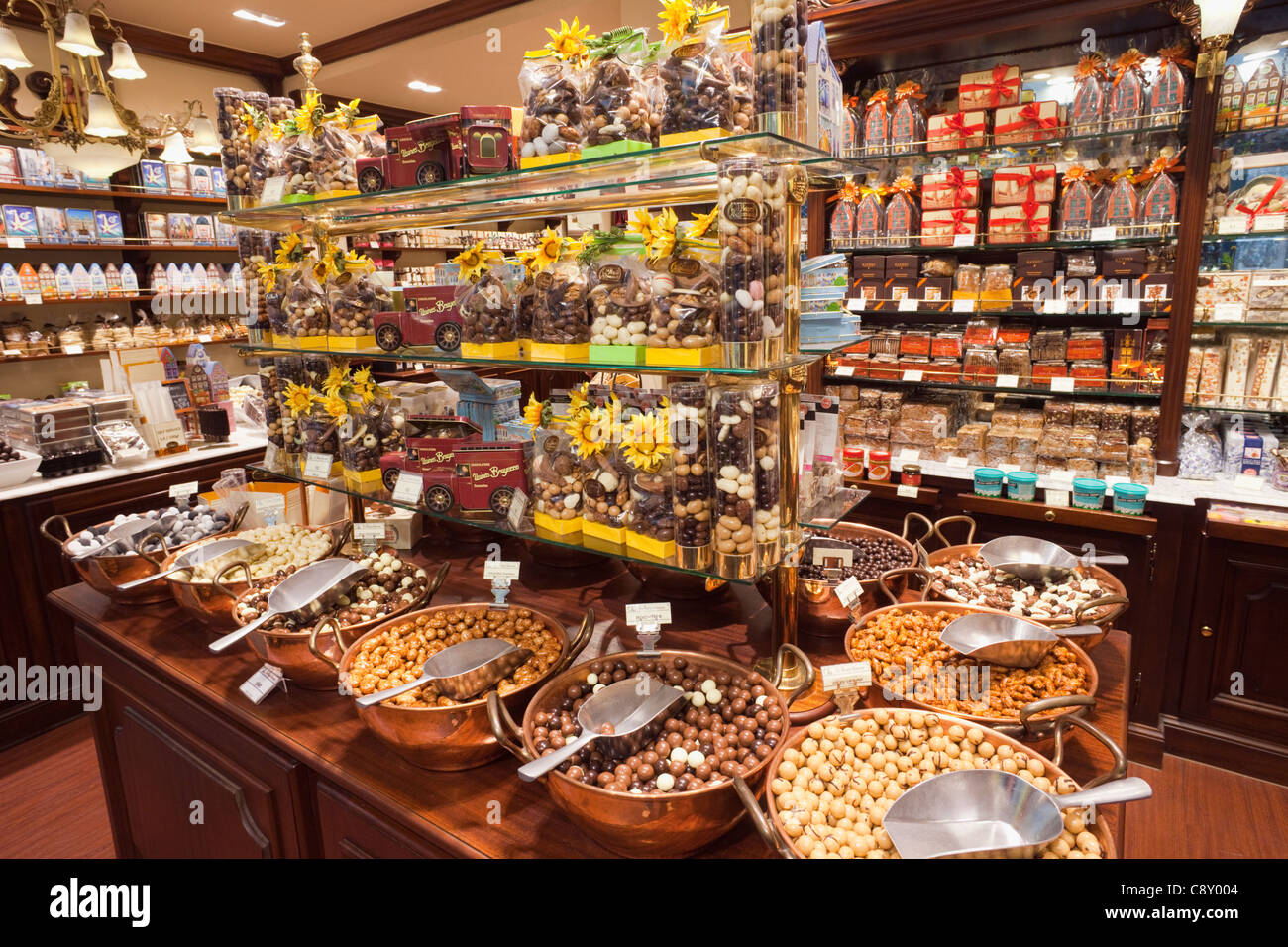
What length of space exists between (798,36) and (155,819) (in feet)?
8.19

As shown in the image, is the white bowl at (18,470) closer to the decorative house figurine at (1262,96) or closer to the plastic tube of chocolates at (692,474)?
the plastic tube of chocolates at (692,474)

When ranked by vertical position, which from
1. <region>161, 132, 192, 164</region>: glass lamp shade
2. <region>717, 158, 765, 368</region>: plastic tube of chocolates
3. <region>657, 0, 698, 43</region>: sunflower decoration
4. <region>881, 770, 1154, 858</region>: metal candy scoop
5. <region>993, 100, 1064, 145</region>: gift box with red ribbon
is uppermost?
<region>161, 132, 192, 164</region>: glass lamp shade

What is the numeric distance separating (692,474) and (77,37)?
3604mm

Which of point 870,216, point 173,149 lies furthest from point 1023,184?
point 173,149

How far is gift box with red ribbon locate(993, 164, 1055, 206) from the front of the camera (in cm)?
307

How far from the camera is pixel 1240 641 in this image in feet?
8.69

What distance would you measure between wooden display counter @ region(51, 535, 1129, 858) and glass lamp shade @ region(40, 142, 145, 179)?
6.91 feet

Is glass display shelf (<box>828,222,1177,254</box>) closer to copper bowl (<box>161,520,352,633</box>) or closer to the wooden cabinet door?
the wooden cabinet door

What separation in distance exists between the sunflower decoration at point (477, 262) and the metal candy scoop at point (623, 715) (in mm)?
1035

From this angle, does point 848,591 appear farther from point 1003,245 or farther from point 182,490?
point 1003,245

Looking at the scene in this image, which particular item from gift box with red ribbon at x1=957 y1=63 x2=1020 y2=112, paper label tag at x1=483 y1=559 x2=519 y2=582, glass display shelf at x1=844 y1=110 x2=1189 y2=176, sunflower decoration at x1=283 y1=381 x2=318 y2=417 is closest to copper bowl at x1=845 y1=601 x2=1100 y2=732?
paper label tag at x1=483 y1=559 x2=519 y2=582

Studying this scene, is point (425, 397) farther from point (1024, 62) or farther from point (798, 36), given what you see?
point (1024, 62)

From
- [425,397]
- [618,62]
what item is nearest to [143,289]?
[425,397]

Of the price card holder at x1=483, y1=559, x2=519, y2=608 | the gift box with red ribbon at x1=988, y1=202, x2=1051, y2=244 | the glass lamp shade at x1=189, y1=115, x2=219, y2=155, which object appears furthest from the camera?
the glass lamp shade at x1=189, y1=115, x2=219, y2=155
